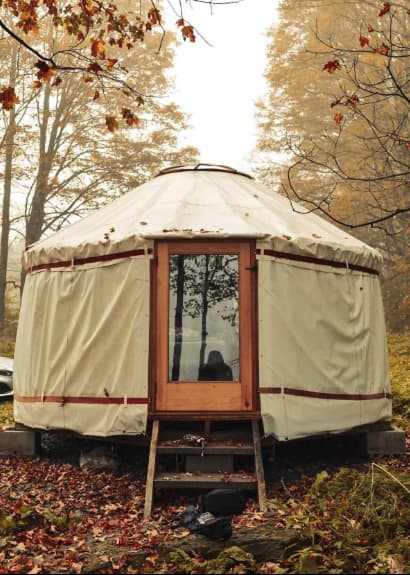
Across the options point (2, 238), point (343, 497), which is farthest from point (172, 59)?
point (343, 497)

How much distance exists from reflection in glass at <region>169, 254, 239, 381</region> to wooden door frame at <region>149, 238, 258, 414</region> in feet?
0.21

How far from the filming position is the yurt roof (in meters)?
5.57

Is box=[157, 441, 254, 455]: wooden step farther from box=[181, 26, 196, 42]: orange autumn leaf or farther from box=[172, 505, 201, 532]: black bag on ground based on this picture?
box=[181, 26, 196, 42]: orange autumn leaf

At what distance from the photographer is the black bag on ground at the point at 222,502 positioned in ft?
13.7

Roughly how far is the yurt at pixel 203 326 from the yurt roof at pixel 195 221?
0.02 metres

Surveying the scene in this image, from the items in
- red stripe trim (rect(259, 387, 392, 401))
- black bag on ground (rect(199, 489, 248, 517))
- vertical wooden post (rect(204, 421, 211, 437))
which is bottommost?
black bag on ground (rect(199, 489, 248, 517))

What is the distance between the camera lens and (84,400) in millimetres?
5742

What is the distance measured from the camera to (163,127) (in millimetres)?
14859

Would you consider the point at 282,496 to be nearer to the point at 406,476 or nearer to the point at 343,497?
the point at 343,497

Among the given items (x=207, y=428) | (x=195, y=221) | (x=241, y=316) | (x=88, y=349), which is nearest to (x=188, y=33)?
(x=195, y=221)

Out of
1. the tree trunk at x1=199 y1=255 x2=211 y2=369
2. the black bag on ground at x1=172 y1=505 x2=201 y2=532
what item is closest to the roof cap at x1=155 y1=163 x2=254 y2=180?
the tree trunk at x1=199 y1=255 x2=211 y2=369

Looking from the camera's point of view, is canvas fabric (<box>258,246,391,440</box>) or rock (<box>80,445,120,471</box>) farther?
rock (<box>80,445,120,471</box>)

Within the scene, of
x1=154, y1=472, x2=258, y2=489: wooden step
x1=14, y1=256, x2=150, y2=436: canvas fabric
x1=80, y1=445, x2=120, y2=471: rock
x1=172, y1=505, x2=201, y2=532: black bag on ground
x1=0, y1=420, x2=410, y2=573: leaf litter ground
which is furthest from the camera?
x1=80, y1=445, x2=120, y2=471: rock

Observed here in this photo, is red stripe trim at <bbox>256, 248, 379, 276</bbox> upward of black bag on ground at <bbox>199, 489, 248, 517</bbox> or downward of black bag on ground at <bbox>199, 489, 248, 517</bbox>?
upward
